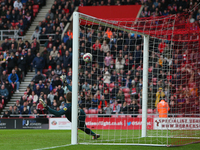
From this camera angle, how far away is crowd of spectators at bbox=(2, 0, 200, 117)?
1299 cm

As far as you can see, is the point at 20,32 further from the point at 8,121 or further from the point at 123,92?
the point at 123,92

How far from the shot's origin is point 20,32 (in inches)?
1048

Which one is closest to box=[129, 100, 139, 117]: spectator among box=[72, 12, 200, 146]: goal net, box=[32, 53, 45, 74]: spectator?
box=[72, 12, 200, 146]: goal net

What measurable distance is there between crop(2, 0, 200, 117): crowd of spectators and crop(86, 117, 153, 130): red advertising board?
1.47 ft

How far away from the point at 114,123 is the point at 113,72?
2.59m

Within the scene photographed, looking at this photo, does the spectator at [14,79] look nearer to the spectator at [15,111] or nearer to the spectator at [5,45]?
the spectator at [5,45]

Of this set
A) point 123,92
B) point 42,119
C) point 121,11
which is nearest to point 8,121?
point 42,119

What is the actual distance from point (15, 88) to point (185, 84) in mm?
12950

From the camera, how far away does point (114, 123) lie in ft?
59.1

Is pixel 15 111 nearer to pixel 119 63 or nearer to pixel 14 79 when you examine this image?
pixel 14 79

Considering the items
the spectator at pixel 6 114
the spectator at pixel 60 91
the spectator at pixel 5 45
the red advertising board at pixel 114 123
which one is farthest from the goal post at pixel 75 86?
the spectator at pixel 5 45

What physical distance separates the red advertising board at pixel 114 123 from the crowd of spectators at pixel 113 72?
0.45m

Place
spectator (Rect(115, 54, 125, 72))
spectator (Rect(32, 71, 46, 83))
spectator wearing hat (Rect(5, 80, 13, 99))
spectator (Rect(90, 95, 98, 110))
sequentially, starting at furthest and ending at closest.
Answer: spectator (Rect(32, 71, 46, 83)) → spectator wearing hat (Rect(5, 80, 13, 99)) → spectator (Rect(115, 54, 125, 72)) → spectator (Rect(90, 95, 98, 110))

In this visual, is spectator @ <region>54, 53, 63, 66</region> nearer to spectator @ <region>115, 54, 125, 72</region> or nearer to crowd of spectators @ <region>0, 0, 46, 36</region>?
spectator @ <region>115, 54, 125, 72</region>
